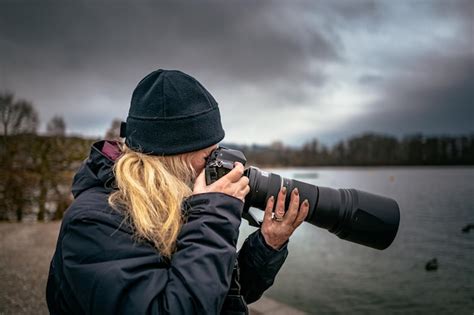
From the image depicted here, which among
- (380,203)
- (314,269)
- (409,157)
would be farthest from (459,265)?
(409,157)

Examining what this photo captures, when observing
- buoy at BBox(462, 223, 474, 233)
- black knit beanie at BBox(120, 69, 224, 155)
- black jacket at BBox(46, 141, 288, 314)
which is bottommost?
buoy at BBox(462, 223, 474, 233)

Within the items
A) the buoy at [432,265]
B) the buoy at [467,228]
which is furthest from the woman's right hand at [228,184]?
the buoy at [467,228]

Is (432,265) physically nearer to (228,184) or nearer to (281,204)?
(281,204)

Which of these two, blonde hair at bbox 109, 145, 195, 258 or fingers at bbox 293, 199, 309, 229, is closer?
blonde hair at bbox 109, 145, 195, 258

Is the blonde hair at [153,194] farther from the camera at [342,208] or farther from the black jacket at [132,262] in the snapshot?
the camera at [342,208]

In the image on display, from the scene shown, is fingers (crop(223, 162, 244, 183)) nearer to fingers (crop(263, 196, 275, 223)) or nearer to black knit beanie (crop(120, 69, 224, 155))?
black knit beanie (crop(120, 69, 224, 155))

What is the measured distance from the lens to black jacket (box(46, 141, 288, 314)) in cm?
92

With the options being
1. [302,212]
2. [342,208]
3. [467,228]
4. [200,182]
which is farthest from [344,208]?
[467,228]

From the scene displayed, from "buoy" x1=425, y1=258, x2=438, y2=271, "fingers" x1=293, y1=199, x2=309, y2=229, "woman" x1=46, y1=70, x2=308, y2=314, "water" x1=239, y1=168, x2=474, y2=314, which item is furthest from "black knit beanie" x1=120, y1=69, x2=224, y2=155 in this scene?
"buoy" x1=425, y1=258, x2=438, y2=271

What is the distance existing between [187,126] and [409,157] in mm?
56072

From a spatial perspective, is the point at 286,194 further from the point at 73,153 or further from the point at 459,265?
the point at 73,153

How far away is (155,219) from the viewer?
1057 millimetres

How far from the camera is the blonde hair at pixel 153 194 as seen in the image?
1.03 m

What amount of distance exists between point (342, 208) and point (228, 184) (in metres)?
0.61
